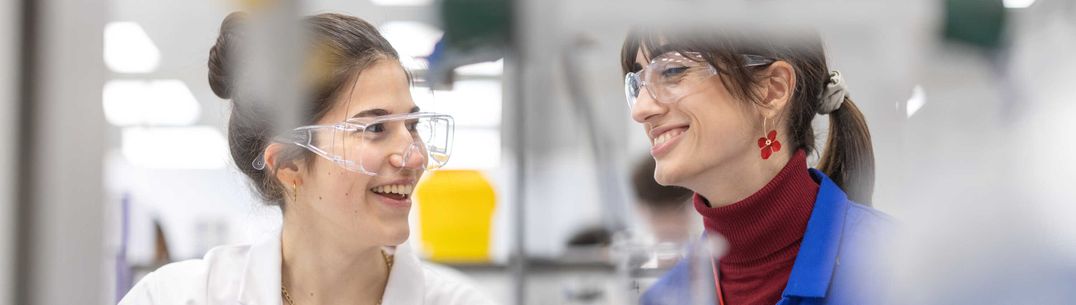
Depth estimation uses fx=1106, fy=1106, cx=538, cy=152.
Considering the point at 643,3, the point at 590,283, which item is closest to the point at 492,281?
the point at 590,283

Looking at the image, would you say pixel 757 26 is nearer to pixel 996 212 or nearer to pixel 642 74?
pixel 642 74

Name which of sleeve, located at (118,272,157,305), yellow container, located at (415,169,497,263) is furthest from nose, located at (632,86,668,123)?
sleeve, located at (118,272,157,305)

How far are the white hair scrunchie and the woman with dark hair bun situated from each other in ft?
1.34

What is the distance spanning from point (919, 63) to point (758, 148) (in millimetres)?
201

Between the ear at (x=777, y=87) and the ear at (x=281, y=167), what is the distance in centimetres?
51

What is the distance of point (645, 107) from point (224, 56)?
0.47 m

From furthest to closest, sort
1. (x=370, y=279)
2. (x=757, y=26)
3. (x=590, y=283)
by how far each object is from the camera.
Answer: (x=370, y=279), (x=590, y=283), (x=757, y=26)

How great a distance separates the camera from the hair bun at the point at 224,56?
1.22m

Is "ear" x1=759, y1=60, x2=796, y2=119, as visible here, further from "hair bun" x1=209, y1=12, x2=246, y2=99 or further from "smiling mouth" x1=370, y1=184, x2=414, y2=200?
"hair bun" x1=209, y1=12, x2=246, y2=99

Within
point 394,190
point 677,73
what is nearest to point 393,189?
point 394,190

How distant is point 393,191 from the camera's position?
124cm

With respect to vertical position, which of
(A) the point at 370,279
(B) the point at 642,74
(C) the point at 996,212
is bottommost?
(A) the point at 370,279

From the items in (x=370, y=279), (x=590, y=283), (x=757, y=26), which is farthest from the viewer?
(x=370, y=279)

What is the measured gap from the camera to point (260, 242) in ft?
4.25
